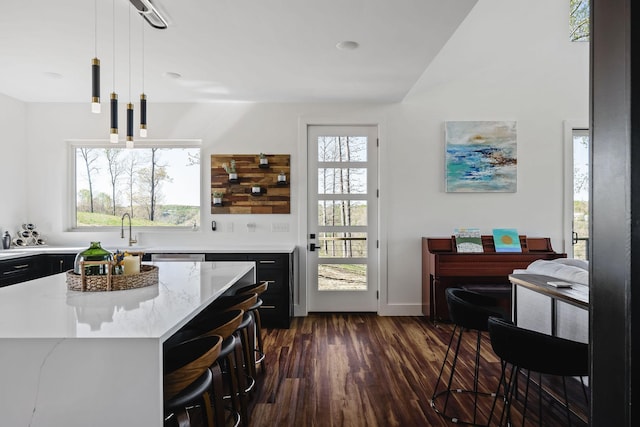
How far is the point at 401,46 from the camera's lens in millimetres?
2996

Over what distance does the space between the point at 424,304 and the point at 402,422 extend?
2376 mm

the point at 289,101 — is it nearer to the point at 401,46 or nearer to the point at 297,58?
the point at 297,58

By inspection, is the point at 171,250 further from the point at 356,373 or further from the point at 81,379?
the point at 81,379

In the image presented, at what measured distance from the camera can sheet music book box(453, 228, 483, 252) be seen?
4.30 meters

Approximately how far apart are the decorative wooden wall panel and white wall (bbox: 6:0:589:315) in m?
0.10

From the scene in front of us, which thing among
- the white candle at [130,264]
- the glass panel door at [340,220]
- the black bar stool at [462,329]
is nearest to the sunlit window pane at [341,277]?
the glass panel door at [340,220]

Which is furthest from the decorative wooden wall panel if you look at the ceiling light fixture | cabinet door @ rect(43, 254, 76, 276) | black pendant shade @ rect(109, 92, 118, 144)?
black pendant shade @ rect(109, 92, 118, 144)

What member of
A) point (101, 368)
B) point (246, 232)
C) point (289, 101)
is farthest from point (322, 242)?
point (101, 368)

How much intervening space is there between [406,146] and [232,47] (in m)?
2.40

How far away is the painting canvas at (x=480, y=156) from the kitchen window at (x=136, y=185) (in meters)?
3.14

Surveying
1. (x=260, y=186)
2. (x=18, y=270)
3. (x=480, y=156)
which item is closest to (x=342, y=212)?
(x=260, y=186)

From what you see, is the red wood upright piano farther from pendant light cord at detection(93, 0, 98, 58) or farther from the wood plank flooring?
pendant light cord at detection(93, 0, 98, 58)

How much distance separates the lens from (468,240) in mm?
4344

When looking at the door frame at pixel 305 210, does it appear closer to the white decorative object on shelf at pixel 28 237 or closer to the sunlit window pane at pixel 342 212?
the sunlit window pane at pixel 342 212
